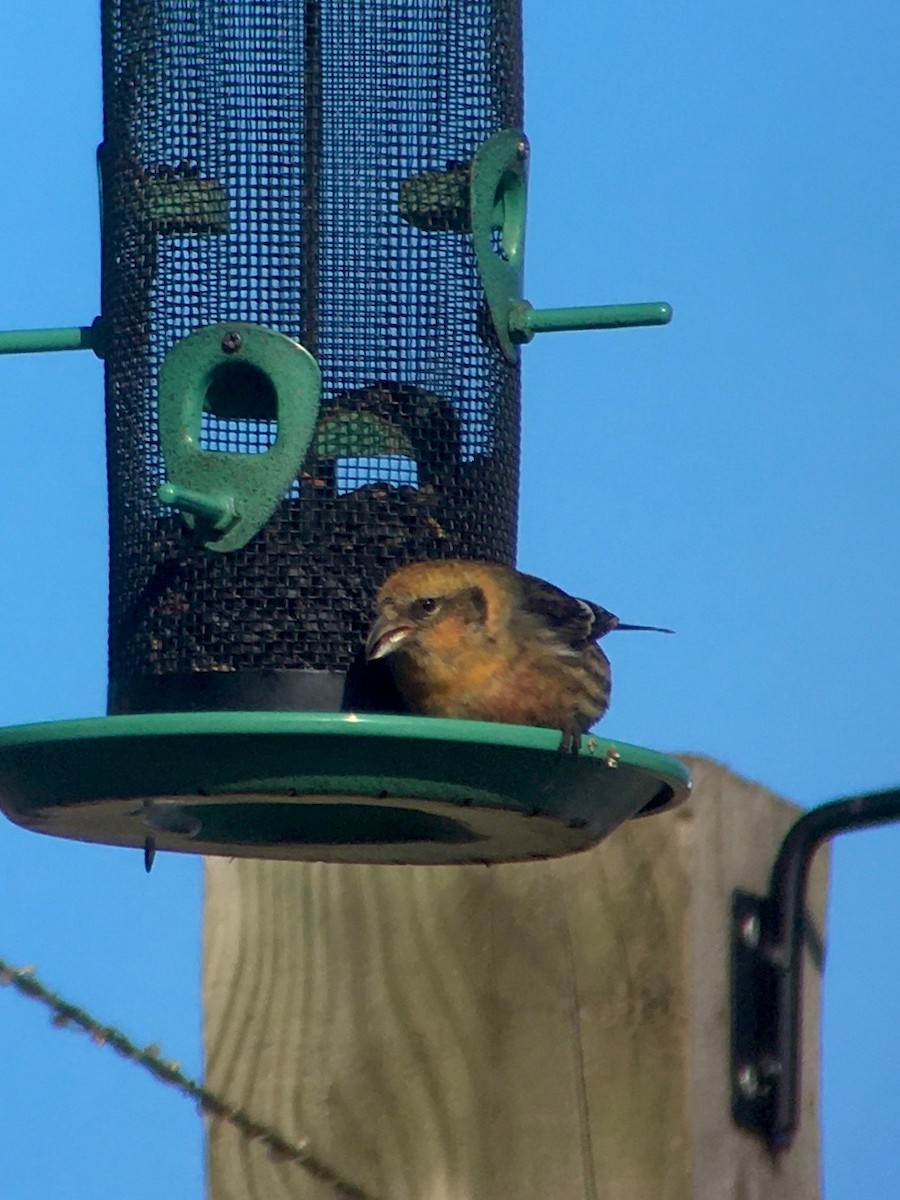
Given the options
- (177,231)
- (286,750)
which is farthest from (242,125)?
(286,750)

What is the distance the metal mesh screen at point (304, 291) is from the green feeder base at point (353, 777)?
69 cm

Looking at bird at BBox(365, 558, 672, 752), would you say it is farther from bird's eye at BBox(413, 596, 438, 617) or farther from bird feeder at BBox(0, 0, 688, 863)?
bird feeder at BBox(0, 0, 688, 863)

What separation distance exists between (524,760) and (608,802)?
21 centimetres

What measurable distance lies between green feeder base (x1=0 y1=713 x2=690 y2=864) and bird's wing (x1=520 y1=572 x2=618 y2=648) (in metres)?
0.86

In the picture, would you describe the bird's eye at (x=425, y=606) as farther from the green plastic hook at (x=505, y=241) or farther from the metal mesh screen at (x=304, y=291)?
the green plastic hook at (x=505, y=241)

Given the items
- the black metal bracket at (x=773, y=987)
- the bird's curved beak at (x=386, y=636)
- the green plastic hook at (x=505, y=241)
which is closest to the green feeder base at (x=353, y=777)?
the black metal bracket at (x=773, y=987)

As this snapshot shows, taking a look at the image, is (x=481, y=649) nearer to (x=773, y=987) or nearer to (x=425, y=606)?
(x=425, y=606)

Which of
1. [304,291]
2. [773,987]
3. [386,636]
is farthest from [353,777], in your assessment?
[304,291]

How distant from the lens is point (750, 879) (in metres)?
4.86

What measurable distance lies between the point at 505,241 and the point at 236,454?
0.98m

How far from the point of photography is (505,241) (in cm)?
606

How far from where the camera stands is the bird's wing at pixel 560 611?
5.68m

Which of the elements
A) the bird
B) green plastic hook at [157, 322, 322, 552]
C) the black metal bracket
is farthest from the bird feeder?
the black metal bracket

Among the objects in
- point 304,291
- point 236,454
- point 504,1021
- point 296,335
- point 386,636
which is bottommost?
point 504,1021
